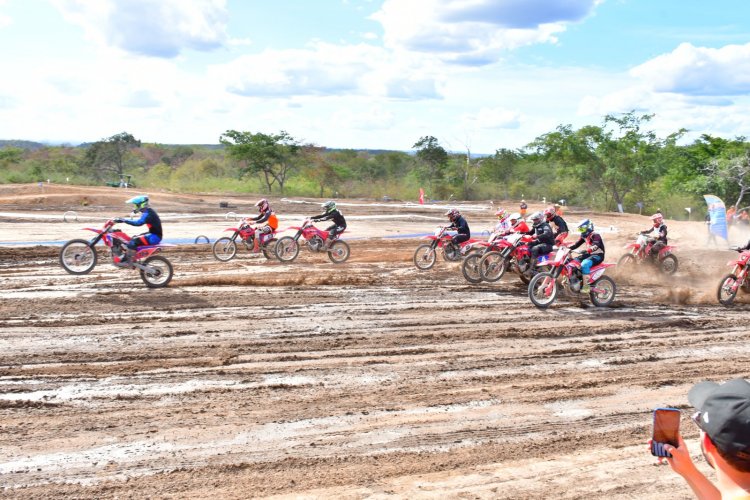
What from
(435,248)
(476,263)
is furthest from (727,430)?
(435,248)

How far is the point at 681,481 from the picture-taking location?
17.3ft

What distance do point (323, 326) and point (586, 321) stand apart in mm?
4041

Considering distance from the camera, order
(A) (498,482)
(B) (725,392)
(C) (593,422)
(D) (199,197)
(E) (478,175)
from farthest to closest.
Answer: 1. (E) (478,175)
2. (D) (199,197)
3. (C) (593,422)
4. (A) (498,482)
5. (B) (725,392)

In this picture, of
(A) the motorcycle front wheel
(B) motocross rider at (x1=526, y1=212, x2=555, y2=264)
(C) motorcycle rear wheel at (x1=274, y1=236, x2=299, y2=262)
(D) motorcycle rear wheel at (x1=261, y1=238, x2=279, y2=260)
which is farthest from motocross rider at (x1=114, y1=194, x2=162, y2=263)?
(A) the motorcycle front wheel

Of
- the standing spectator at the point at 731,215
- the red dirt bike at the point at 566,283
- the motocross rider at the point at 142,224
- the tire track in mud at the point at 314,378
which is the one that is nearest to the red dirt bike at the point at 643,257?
the tire track in mud at the point at 314,378

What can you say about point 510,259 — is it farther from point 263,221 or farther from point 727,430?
point 727,430

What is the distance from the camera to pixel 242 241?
16.1 meters

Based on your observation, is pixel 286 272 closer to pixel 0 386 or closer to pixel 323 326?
pixel 323 326

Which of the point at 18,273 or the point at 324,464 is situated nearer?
the point at 324,464

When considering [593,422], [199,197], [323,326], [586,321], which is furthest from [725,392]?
[199,197]

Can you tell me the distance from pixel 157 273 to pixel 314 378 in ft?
19.0

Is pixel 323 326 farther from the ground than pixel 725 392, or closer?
closer

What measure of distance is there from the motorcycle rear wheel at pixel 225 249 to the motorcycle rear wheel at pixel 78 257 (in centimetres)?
326

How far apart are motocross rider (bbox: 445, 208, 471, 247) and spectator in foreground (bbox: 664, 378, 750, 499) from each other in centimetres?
1275
